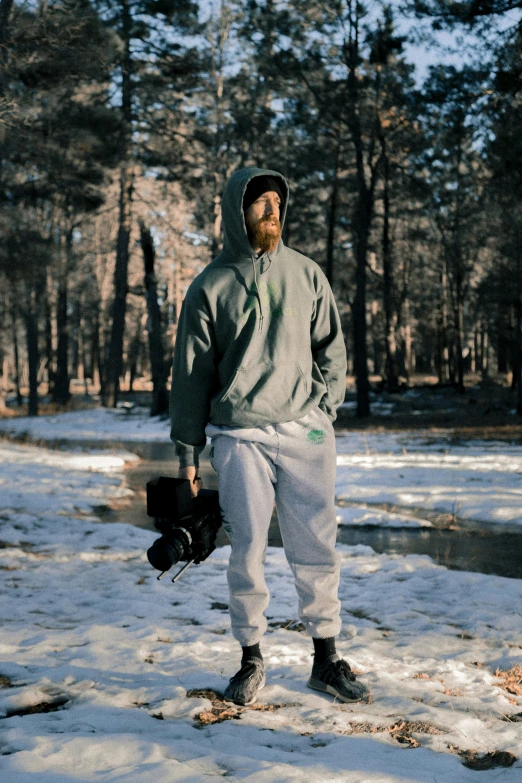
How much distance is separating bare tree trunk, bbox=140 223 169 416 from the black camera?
20667 millimetres

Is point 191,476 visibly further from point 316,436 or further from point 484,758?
point 484,758

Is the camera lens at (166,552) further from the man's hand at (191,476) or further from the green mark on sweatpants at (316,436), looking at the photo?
the green mark on sweatpants at (316,436)

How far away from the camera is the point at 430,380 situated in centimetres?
4444

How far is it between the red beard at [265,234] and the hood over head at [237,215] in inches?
1.6

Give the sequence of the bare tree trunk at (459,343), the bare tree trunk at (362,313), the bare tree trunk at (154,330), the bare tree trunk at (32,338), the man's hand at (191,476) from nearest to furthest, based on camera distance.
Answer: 1. the man's hand at (191,476)
2. the bare tree trunk at (362,313)
3. the bare tree trunk at (154,330)
4. the bare tree trunk at (32,338)
5. the bare tree trunk at (459,343)

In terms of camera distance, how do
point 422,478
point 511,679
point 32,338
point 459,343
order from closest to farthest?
point 511,679 → point 422,478 → point 32,338 → point 459,343

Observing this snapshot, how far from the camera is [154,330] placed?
24.1 metres

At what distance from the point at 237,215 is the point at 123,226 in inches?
881

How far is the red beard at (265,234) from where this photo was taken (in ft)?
11.1

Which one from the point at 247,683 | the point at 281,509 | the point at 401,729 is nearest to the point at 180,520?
the point at 281,509

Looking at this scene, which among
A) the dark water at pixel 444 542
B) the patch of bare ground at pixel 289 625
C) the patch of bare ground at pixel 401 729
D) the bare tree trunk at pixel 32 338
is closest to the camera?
the patch of bare ground at pixel 401 729

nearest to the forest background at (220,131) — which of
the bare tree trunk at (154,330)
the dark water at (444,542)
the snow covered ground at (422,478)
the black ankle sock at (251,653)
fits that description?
the bare tree trunk at (154,330)

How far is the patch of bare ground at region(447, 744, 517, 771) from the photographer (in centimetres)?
269

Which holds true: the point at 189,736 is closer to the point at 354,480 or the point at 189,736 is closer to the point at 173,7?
the point at 354,480
